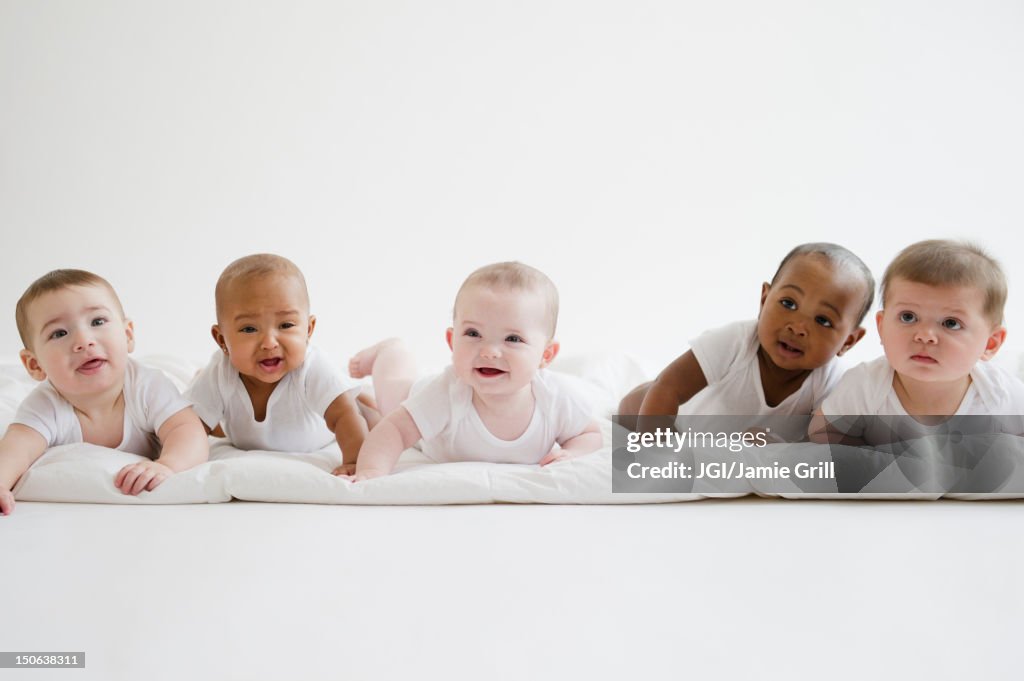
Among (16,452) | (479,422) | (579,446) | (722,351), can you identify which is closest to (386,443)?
(479,422)

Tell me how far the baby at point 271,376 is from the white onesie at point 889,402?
3.56ft

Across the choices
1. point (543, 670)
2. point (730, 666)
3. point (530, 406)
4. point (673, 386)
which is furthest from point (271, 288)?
point (730, 666)

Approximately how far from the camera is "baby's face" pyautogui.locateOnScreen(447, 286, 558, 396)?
6.61 feet

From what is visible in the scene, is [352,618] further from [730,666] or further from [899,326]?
[899,326]

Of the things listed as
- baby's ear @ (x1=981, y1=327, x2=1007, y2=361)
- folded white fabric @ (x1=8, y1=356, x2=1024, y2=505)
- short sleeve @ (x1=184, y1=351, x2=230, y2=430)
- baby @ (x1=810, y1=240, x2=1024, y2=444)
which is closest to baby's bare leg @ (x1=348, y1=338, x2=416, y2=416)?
short sleeve @ (x1=184, y1=351, x2=230, y2=430)

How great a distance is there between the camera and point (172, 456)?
6.47ft

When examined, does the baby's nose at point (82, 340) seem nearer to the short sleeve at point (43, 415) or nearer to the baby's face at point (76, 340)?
the baby's face at point (76, 340)

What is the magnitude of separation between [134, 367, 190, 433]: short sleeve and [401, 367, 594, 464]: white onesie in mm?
527

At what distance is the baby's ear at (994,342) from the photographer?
1946 mm

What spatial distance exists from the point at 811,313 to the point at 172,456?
1414 millimetres

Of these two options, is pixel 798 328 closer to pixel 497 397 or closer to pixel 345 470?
pixel 497 397

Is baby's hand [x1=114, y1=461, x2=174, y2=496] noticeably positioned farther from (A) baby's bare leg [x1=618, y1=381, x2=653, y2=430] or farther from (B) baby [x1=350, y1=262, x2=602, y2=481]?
(A) baby's bare leg [x1=618, y1=381, x2=653, y2=430]

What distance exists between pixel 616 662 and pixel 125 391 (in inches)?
53.6

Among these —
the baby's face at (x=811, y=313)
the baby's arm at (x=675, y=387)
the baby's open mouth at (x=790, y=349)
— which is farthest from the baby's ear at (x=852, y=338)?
the baby's arm at (x=675, y=387)
